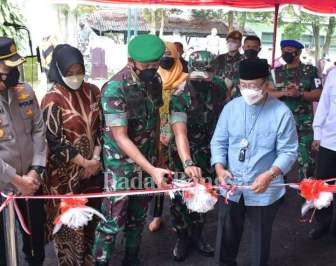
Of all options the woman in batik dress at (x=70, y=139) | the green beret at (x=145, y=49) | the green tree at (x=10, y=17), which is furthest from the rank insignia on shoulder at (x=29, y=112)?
the green tree at (x=10, y=17)

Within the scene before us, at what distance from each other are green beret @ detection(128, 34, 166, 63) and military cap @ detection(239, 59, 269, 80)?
524 millimetres

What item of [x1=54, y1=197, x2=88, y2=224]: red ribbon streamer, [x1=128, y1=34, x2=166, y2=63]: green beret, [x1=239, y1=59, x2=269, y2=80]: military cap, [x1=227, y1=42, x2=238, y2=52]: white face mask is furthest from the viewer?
[x1=227, y1=42, x2=238, y2=52]: white face mask

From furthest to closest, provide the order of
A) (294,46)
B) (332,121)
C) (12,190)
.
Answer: (294,46)
(332,121)
(12,190)

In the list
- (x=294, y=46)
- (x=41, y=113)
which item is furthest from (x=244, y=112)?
(x=294, y=46)

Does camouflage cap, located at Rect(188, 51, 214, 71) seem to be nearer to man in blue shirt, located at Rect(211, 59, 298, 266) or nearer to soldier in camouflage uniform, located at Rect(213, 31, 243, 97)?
man in blue shirt, located at Rect(211, 59, 298, 266)

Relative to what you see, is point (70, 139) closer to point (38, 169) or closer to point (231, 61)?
point (38, 169)

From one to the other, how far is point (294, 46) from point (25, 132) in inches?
122

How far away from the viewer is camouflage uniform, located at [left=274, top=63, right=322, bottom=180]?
15.0 ft

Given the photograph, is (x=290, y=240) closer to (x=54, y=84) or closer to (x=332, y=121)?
(x=332, y=121)

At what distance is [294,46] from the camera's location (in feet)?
15.0

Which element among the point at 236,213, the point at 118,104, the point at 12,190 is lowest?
the point at 236,213

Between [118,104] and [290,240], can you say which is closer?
[118,104]

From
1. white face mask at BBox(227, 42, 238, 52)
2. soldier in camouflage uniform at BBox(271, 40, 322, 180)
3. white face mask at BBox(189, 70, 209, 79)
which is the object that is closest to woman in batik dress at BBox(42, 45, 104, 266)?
white face mask at BBox(189, 70, 209, 79)

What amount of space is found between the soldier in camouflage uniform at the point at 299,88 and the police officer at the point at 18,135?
8.91ft
